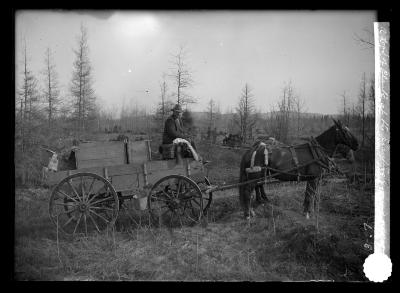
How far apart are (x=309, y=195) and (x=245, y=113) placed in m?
2.24

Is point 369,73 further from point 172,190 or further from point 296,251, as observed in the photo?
point 172,190

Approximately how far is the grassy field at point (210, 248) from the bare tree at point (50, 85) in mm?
1749

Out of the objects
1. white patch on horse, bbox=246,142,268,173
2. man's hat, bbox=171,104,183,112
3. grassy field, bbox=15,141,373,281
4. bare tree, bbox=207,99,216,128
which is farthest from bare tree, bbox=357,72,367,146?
man's hat, bbox=171,104,183,112

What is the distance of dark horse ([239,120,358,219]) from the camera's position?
218 inches

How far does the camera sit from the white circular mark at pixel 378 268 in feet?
12.3

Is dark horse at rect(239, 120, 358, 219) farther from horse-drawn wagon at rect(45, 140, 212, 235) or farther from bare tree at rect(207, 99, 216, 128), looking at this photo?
bare tree at rect(207, 99, 216, 128)

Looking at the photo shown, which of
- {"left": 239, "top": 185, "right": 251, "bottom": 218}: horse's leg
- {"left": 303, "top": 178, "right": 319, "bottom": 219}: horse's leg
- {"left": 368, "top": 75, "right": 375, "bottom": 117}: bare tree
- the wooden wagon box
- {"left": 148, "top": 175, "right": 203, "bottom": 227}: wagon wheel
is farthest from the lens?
{"left": 239, "top": 185, "right": 251, "bottom": 218}: horse's leg

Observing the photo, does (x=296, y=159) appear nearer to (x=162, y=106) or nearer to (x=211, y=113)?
(x=211, y=113)

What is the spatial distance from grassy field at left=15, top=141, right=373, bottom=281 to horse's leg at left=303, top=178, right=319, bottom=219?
0.20 m

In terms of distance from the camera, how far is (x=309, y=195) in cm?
530

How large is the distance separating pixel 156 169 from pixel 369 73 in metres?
3.88

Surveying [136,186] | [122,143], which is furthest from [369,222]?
[122,143]

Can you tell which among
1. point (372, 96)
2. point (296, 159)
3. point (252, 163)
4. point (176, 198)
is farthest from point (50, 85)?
point (372, 96)

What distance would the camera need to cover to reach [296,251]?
3.96 meters
